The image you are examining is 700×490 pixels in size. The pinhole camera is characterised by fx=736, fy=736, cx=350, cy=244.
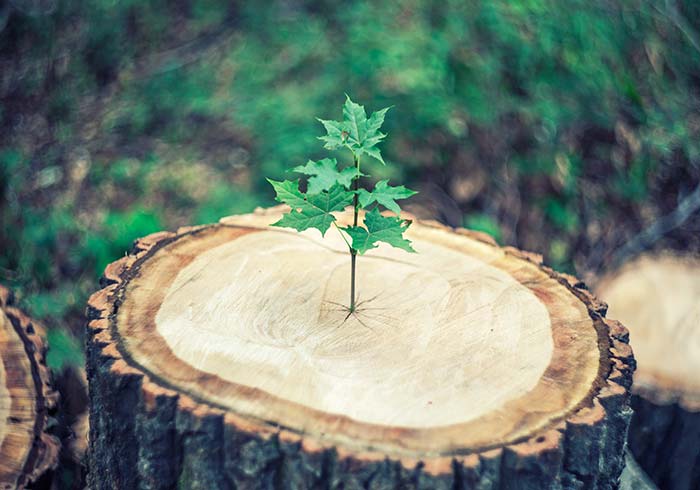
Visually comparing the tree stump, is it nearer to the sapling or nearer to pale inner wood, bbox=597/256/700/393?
the sapling

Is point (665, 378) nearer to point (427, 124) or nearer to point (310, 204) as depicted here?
point (310, 204)

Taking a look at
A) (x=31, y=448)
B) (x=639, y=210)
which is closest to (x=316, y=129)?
(x=639, y=210)

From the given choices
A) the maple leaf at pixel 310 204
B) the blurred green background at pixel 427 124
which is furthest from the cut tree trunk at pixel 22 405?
the blurred green background at pixel 427 124

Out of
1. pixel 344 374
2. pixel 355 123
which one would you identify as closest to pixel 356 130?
pixel 355 123

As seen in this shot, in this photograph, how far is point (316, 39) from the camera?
4.95 metres

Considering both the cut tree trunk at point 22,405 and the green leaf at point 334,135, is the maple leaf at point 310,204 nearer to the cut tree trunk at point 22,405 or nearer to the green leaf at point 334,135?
the green leaf at point 334,135

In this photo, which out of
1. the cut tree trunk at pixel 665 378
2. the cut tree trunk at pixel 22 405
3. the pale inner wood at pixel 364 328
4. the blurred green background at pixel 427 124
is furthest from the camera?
the blurred green background at pixel 427 124

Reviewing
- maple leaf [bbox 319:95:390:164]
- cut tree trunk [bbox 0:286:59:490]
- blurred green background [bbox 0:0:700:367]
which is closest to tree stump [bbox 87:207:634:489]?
cut tree trunk [bbox 0:286:59:490]

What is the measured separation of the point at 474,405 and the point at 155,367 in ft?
2.65

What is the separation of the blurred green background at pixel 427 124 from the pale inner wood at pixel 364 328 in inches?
69.7

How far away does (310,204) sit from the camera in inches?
80.7

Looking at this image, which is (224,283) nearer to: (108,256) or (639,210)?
(108,256)

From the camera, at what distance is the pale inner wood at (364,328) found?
1.82 m

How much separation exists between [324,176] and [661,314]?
6.08 ft
